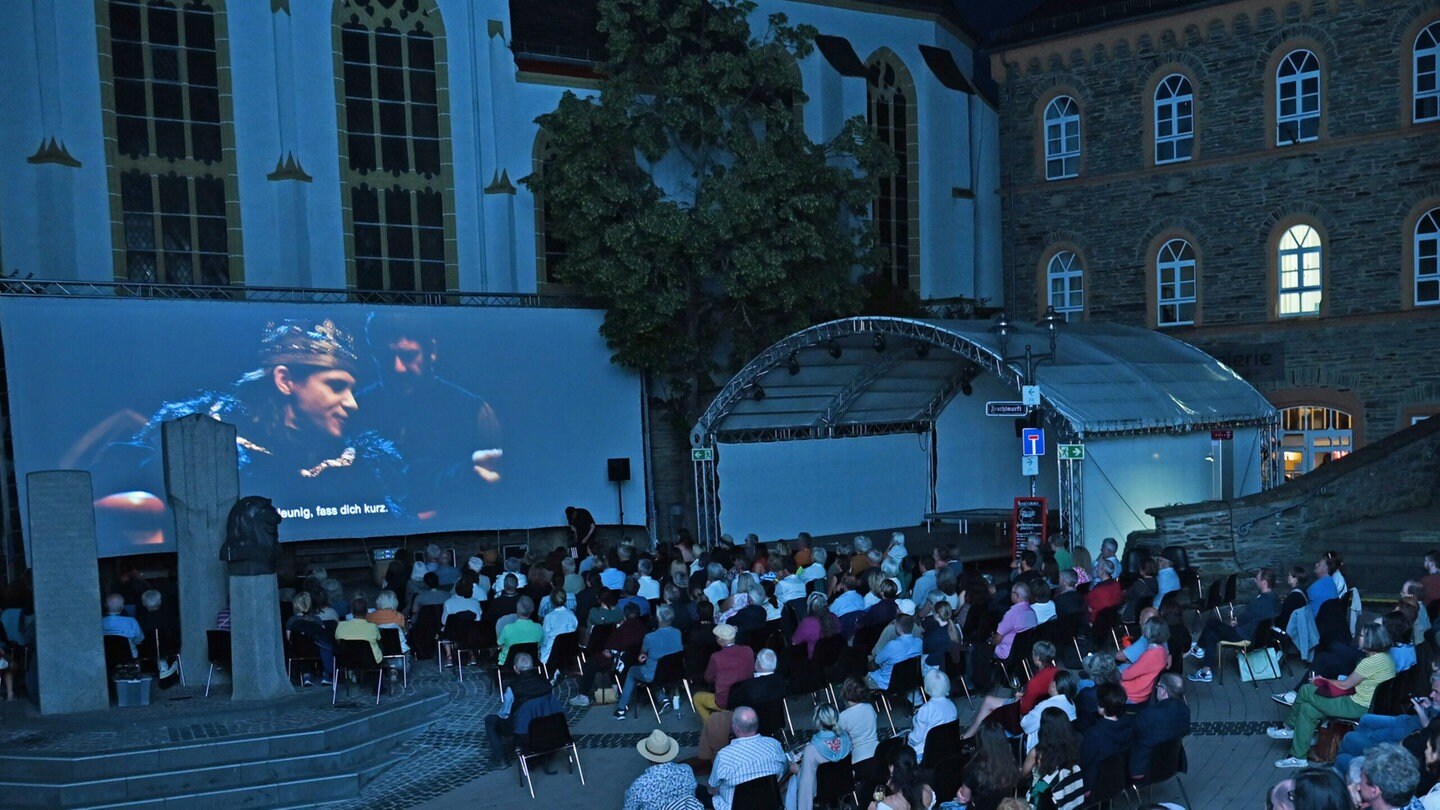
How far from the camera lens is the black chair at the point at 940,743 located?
759 centimetres

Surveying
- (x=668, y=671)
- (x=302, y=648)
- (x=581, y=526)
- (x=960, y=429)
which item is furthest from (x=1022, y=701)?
(x=960, y=429)

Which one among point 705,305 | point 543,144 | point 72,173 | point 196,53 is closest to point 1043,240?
point 705,305

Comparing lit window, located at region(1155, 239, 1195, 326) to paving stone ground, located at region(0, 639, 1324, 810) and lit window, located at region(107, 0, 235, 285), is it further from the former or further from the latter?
lit window, located at region(107, 0, 235, 285)

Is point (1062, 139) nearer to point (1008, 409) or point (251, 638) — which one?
point (1008, 409)

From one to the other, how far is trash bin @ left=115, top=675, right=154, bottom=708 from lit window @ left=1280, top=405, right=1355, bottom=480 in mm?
19279

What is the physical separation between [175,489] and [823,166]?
13638mm

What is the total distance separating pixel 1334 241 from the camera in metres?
23.0

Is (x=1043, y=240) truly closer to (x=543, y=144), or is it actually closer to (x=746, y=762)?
(x=543, y=144)

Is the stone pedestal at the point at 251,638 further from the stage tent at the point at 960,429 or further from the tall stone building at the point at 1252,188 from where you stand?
the tall stone building at the point at 1252,188

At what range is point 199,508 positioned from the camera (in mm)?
11812

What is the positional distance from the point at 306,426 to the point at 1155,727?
1467cm

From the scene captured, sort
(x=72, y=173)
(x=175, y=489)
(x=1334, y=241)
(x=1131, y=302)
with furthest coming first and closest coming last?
(x=1131, y=302), (x=1334, y=241), (x=72, y=173), (x=175, y=489)

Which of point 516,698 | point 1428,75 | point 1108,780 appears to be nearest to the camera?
point 1108,780

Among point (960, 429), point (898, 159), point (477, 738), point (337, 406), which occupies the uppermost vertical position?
point (898, 159)
